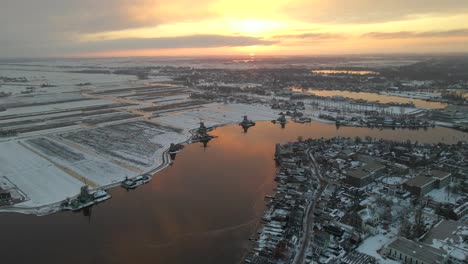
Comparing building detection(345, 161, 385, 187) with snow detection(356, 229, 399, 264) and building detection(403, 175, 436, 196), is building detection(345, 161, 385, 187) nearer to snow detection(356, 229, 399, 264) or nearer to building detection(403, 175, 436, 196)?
building detection(403, 175, 436, 196)

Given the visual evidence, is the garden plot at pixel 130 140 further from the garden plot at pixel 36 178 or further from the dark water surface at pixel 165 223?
the garden plot at pixel 36 178

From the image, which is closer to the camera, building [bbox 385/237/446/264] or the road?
building [bbox 385/237/446/264]

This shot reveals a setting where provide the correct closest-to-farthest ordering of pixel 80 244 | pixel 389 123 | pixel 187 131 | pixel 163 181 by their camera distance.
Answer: pixel 80 244, pixel 163 181, pixel 187 131, pixel 389 123

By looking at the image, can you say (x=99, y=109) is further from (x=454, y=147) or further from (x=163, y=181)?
(x=454, y=147)

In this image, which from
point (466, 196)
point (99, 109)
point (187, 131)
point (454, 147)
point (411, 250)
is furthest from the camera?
point (99, 109)

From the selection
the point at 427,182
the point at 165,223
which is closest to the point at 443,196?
the point at 427,182

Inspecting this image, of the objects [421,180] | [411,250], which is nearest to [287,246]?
[411,250]

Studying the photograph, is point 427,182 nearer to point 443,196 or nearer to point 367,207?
point 443,196

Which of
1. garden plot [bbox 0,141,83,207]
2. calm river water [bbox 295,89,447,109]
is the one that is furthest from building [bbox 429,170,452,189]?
calm river water [bbox 295,89,447,109]
